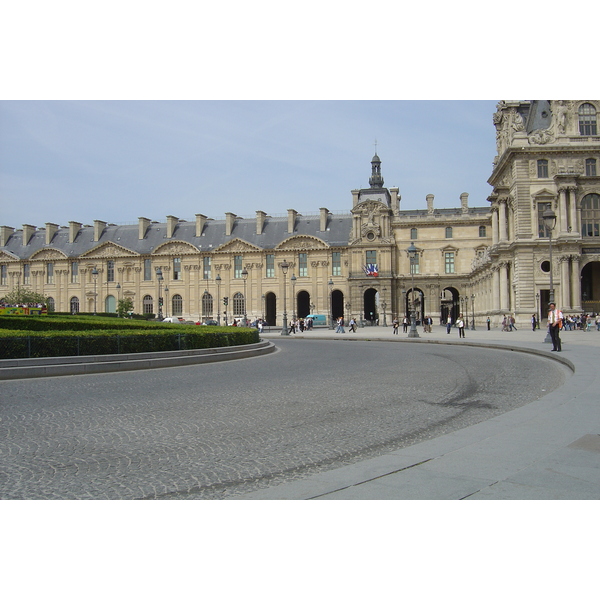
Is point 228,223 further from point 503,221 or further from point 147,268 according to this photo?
point 503,221

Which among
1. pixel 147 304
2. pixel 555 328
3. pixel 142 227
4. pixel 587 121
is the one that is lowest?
pixel 555 328

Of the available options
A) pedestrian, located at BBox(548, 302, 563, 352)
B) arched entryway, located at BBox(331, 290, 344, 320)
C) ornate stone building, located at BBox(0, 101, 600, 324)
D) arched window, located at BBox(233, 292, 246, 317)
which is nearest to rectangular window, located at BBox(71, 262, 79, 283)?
ornate stone building, located at BBox(0, 101, 600, 324)

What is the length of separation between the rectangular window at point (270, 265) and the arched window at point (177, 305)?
13140 mm

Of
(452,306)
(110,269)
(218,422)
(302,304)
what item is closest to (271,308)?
(302,304)

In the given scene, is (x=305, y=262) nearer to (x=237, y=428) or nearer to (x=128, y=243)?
(x=128, y=243)

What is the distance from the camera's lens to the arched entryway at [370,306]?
7519 centimetres

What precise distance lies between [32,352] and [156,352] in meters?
3.41

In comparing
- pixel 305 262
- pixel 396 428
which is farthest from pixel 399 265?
pixel 396 428

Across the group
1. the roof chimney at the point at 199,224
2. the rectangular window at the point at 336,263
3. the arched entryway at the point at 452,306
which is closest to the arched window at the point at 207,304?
the roof chimney at the point at 199,224

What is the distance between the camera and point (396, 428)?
7406mm

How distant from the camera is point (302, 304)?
78.0 meters

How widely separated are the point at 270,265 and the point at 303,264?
4474 millimetres

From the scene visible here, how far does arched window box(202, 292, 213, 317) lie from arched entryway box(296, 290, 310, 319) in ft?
38.6

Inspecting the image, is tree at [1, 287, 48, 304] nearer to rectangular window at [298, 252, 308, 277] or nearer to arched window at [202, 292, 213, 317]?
arched window at [202, 292, 213, 317]
